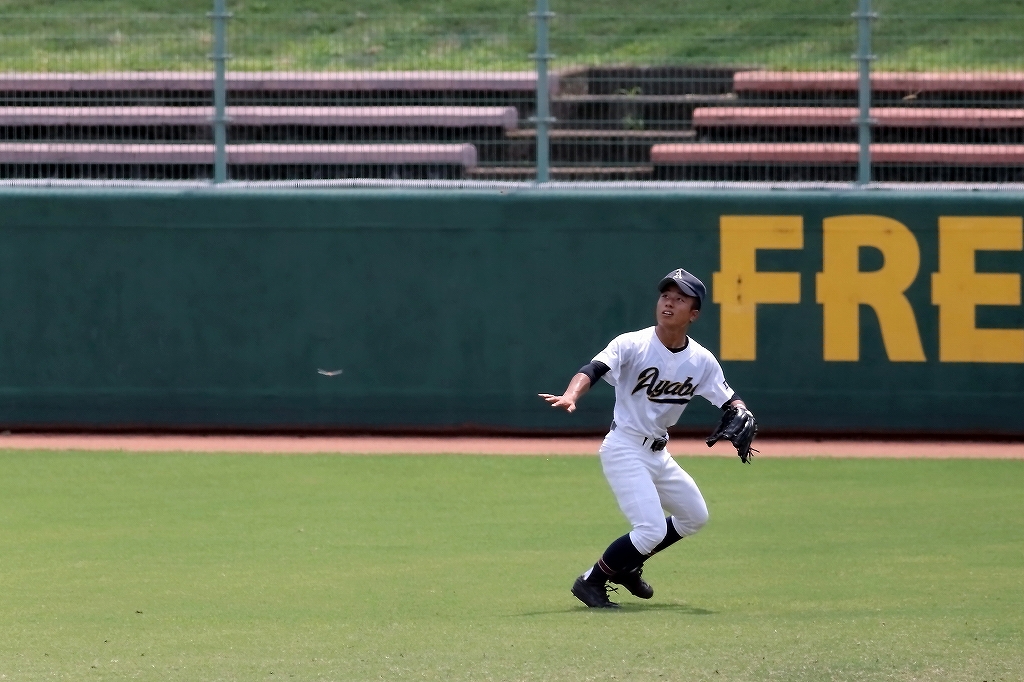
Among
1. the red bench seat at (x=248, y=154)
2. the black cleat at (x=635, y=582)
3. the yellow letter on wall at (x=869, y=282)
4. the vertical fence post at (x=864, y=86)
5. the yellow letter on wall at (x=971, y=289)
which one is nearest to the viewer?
the black cleat at (x=635, y=582)

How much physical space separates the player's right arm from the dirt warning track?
5.40 m

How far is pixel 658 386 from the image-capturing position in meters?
6.94

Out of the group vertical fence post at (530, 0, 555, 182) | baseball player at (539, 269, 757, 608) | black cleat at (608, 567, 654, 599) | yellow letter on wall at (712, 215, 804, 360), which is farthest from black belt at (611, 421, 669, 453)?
vertical fence post at (530, 0, 555, 182)

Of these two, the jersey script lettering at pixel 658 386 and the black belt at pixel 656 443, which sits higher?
the jersey script lettering at pixel 658 386

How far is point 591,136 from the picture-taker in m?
13.3

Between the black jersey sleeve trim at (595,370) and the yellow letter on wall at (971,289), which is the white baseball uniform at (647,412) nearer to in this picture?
the black jersey sleeve trim at (595,370)

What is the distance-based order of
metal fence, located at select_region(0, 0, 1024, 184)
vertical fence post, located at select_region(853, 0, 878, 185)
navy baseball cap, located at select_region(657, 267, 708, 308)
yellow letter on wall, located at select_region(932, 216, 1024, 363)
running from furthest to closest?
1. metal fence, located at select_region(0, 0, 1024, 184)
2. vertical fence post, located at select_region(853, 0, 878, 185)
3. yellow letter on wall, located at select_region(932, 216, 1024, 363)
4. navy baseball cap, located at select_region(657, 267, 708, 308)

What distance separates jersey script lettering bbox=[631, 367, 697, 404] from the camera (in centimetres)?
694

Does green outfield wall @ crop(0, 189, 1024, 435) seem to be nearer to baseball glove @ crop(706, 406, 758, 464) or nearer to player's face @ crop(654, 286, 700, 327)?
baseball glove @ crop(706, 406, 758, 464)

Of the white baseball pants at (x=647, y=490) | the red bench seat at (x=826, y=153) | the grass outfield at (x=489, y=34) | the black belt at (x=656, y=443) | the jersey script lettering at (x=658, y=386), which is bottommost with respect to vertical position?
the white baseball pants at (x=647, y=490)

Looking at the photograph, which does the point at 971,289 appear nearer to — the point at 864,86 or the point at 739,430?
the point at 864,86

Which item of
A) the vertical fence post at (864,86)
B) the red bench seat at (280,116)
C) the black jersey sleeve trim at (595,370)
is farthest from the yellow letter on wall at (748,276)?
the black jersey sleeve trim at (595,370)

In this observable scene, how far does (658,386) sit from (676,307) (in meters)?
0.39

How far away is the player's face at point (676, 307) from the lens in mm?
6793
